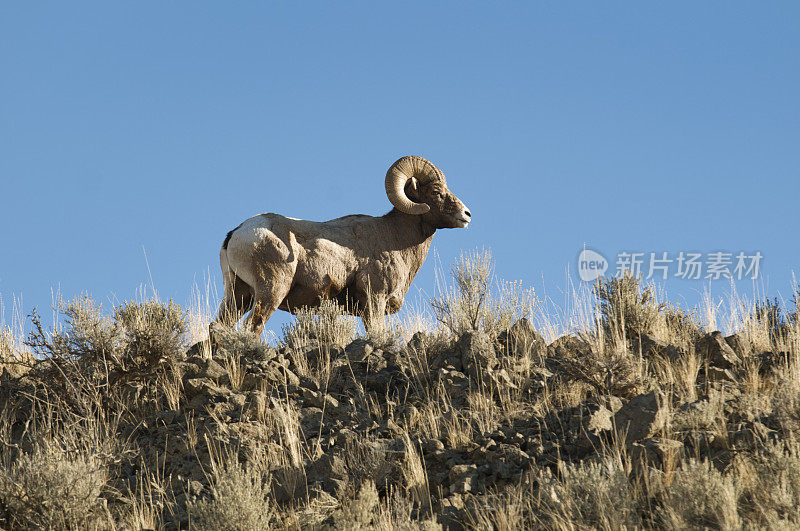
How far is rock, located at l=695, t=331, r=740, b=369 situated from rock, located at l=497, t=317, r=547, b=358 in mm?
1740

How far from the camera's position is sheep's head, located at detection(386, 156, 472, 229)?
13266 millimetres

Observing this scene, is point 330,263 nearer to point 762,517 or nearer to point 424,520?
point 424,520

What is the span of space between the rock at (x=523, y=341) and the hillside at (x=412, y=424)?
3 centimetres

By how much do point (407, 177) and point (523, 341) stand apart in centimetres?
468

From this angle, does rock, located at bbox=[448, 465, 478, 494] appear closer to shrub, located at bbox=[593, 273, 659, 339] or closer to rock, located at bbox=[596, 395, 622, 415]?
rock, located at bbox=[596, 395, 622, 415]

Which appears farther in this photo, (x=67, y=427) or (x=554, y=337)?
(x=554, y=337)

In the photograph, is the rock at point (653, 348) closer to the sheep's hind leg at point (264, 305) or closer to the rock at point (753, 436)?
the rock at point (753, 436)

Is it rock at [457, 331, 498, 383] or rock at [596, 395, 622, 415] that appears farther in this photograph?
rock at [457, 331, 498, 383]

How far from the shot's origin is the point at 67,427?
8273mm

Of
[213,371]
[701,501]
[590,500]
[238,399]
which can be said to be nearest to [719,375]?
[701,501]

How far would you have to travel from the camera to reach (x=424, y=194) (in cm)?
1366

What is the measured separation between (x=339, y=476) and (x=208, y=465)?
138 cm

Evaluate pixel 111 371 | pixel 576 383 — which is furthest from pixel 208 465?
pixel 576 383

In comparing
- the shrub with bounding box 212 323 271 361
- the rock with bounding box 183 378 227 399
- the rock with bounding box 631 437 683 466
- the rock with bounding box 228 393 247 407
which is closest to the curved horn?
the shrub with bounding box 212 323 271 361
